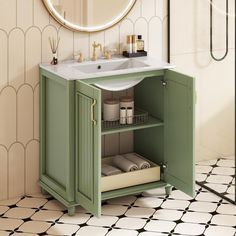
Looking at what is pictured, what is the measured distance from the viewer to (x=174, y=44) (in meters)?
4.95

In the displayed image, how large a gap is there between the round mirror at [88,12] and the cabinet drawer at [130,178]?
96 centimetres

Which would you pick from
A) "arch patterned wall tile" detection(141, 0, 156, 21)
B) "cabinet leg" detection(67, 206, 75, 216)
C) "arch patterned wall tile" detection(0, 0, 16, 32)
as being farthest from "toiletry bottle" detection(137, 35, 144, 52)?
"cabinet leg" detection(67, 206, 75, 216)

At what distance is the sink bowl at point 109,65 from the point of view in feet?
15.3

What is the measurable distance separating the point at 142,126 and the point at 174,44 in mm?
691

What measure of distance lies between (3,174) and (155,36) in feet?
4.53

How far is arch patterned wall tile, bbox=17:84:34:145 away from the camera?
463 centimetres

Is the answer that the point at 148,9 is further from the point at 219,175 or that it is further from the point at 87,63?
the point at 219,175

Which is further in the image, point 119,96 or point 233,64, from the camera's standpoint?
point 119,96

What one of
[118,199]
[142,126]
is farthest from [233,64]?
[118,199]

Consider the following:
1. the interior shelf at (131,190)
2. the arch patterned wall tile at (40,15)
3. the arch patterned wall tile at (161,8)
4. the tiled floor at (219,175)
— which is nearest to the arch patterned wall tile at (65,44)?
the arch patterned wall tile at (40,15)

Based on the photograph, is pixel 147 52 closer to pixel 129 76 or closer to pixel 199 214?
pixel 129 76

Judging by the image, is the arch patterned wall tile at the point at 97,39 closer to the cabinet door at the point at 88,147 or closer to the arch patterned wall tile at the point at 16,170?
the cabinet door at the point at 88,147

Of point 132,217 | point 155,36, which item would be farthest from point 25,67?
point 132,217

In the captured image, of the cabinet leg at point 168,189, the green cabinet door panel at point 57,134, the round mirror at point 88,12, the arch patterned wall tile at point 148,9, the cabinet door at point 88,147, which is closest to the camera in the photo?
the cabinet door at point 88,147
